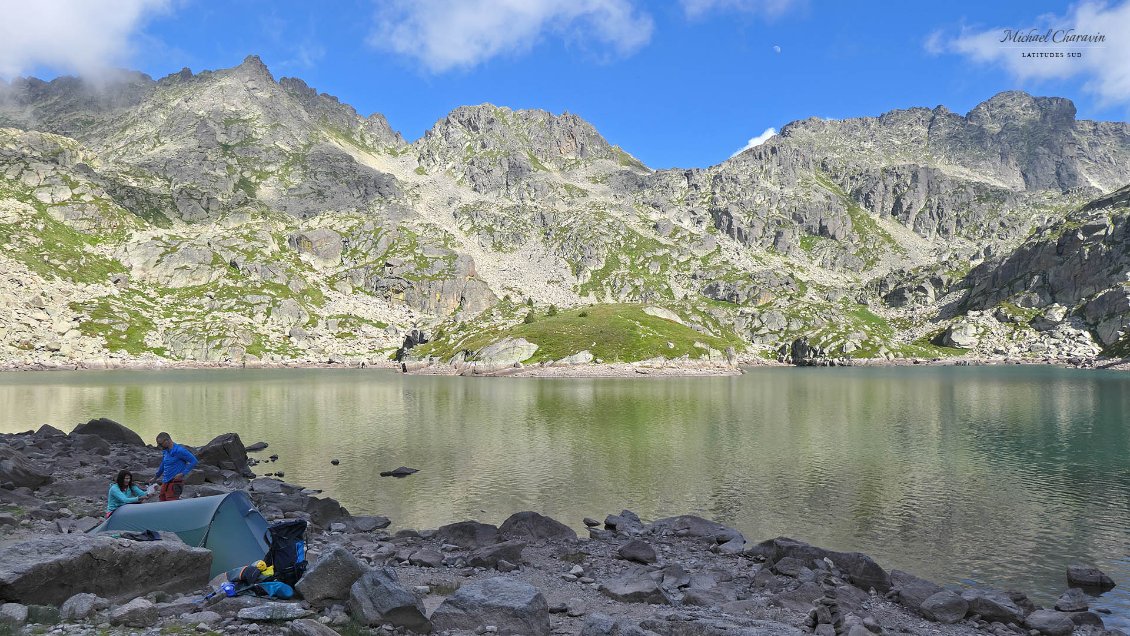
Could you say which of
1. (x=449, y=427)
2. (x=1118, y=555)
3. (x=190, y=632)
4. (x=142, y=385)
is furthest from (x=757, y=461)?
(x=142, y=385)

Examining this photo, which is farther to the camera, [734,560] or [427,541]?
[427,541]

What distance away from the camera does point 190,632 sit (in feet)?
43.4

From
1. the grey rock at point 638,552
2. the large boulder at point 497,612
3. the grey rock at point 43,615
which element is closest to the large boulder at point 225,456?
the grey rock at point 638,552

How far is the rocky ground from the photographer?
14.0 meters

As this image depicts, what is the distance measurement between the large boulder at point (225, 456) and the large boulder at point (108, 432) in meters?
11.7

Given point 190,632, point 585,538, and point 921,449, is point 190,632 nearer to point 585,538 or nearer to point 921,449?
point 585,538

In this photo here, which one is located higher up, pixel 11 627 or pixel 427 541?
pixel 11 627

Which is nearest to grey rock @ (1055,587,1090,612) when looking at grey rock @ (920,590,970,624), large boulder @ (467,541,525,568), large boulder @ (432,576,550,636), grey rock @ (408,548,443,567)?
grey rock @ (920,590,970,624)

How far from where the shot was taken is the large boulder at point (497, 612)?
15.7 meters

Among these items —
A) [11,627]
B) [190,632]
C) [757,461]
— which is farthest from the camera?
[757,461]

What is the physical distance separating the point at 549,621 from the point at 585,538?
13428 mm

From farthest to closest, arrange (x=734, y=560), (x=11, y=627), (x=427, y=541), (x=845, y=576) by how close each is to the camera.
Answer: (x=427, y=541)
(x=734, y=560)
(x=845, y=576)
(x=11, y=627)

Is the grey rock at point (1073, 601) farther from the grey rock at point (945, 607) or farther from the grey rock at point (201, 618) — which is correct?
the grey rock at point (201, 618)

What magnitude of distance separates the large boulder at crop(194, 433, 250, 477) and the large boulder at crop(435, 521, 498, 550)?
22.8 metres
